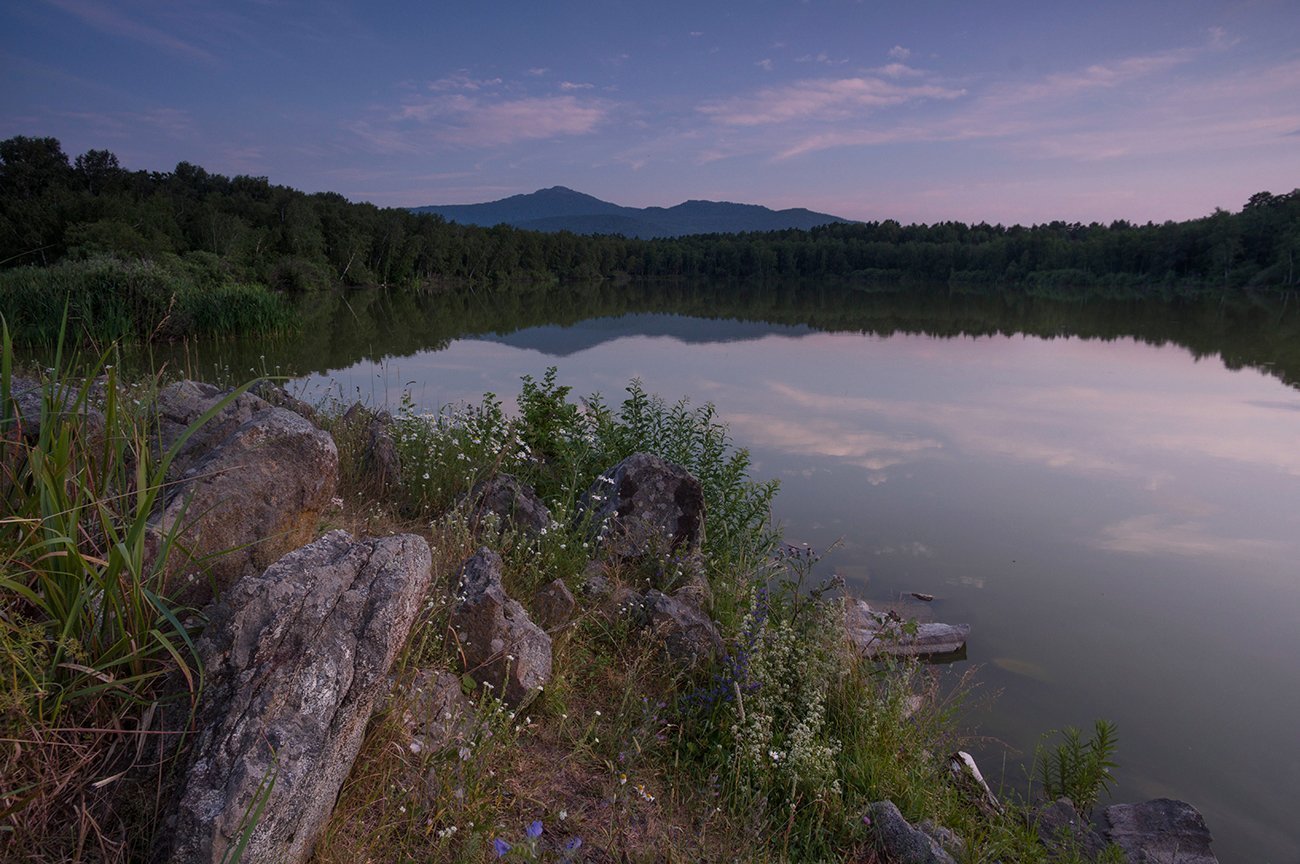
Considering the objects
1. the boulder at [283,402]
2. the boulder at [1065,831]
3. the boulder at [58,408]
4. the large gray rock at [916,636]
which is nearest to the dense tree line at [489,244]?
the boulder at [283,402]

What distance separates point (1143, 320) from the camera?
42.5m

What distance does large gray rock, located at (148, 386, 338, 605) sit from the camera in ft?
10.2

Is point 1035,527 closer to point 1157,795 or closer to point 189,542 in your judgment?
point 1157,795

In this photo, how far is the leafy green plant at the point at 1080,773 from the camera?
4680mm

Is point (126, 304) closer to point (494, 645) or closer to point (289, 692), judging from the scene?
point (494, 645)

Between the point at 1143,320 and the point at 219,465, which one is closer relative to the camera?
the point at 219,465

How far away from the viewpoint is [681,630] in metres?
4.91

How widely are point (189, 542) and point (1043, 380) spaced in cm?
2346

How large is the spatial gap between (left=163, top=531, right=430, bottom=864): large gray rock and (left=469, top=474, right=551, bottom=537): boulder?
2.56 metres

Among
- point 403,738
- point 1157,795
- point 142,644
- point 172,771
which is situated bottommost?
point 1157,795

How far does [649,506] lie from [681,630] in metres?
1.62

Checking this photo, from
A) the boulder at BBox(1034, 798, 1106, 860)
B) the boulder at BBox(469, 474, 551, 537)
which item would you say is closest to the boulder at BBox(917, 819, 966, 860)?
the boulder at BBox(1034, 798, 1106, 860)

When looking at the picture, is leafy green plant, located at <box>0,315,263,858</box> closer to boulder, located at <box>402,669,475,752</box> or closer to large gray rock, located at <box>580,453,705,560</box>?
boulder, located at <box>402,669,475,752</box>

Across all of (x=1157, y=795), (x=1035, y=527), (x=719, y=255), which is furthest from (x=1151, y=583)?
(x=719, y=255)
